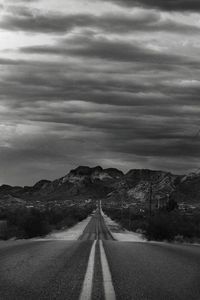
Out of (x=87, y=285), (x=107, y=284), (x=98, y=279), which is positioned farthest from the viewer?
(x=98, y=279)

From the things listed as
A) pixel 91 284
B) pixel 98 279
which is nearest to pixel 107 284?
pixel 91 284

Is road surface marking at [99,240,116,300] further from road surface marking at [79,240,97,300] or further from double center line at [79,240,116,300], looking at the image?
road surface marking at [79,240,97,300]

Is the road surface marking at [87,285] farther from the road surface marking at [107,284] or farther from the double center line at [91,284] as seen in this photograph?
the road surface marking at [107,284]

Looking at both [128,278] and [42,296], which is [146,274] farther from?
[42,296]

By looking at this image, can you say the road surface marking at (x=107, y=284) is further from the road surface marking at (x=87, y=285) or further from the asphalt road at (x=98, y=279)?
the road surface marking at (x=87, y=285)

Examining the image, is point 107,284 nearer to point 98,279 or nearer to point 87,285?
point 87,285

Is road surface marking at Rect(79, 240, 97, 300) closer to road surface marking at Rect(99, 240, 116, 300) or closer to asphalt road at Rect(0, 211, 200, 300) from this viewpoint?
asphalt road at Rect(0, 211, 200, 300)

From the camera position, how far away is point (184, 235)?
4850cm

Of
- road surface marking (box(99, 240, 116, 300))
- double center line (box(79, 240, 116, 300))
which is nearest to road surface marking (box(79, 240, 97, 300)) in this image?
double center line (box(79, 240, 116, 300))

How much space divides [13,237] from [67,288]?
149ft

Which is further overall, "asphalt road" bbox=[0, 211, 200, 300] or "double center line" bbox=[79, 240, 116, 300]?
"asphalt road" bbox=[0, 211, 200, 300]

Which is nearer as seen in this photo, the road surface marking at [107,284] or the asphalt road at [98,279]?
the road surface marking at [107,284]

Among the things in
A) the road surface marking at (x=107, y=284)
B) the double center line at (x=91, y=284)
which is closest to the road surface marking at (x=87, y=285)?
the double center line at (x=91, y=284)

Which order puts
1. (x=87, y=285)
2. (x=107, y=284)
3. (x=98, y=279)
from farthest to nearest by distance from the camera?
(x=98, y=279) < (x=107, y=284) < (x=87, y=285)
